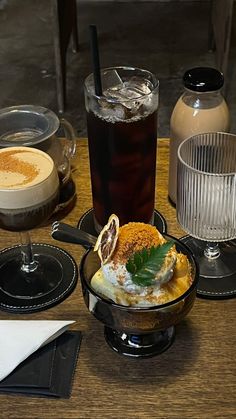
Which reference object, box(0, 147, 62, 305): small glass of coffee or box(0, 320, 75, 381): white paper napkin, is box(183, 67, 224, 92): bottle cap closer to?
box(0, 147, 62, 305): small glass of coffee

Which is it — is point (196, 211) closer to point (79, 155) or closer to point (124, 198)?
point (124, 198)

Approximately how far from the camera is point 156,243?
2.19 feet

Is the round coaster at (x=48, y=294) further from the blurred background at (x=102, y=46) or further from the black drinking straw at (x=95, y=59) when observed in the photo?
the blurred background at (x=102, y=46)

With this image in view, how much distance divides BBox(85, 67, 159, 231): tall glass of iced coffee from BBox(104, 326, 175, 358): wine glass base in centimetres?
20

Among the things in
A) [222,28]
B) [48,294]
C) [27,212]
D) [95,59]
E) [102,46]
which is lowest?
[102,46]

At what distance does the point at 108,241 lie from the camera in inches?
26.3

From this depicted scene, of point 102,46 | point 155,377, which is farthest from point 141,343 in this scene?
point 102,46

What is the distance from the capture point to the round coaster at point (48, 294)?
756mm

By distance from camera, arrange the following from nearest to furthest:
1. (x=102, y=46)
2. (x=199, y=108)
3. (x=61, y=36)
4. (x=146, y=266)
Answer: (x=146, y=266) → (x=199, y=108) → (x=61, y=36) → (x=102, y=46)

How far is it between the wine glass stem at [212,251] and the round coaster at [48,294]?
0.17 metres

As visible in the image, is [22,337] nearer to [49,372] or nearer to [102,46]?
[49,372]

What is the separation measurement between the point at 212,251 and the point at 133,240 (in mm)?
191

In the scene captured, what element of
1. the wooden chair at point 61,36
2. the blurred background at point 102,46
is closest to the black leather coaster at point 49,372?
the blurred background at point 102,46

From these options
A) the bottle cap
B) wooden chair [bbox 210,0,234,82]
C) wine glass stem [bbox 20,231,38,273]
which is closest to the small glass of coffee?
wine glass stem [bbox 20,231,38,273]
